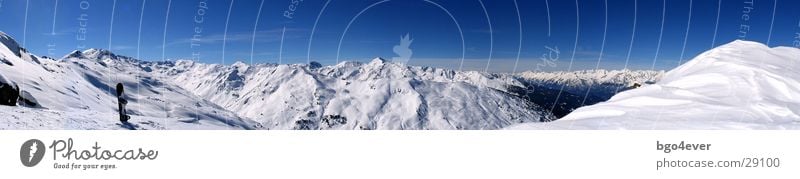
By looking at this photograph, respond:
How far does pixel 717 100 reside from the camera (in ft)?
36.4

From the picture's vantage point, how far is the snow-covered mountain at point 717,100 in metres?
9.66

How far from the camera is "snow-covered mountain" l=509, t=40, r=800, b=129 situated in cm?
966
